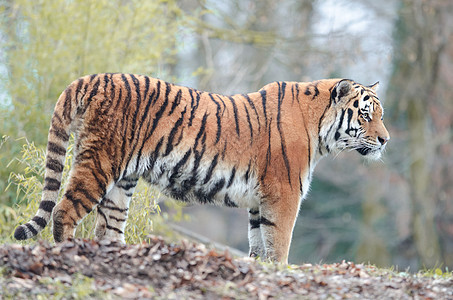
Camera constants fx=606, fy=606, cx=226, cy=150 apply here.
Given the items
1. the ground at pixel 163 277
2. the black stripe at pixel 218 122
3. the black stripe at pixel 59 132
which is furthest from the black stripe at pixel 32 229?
the black stripe at pixel 218 122

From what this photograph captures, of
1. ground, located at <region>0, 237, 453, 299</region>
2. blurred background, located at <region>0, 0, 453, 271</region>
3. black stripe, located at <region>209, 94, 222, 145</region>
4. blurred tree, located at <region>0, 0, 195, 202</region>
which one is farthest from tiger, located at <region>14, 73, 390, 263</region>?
blurred tree, located at <region>0, 0, 195, 202</region>

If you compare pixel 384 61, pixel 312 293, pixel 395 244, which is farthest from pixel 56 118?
pixel 395 244

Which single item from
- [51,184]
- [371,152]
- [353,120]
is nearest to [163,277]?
[51,184]

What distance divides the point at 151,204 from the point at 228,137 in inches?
80.2

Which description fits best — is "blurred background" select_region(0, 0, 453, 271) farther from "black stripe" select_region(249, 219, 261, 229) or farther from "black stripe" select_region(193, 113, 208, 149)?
"black stripe" select_region(249, 219, 261, 229)

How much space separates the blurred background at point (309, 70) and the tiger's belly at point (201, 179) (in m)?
3.00

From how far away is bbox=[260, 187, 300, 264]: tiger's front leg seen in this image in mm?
6602

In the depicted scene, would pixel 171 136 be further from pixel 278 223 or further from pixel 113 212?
pixel 278 223

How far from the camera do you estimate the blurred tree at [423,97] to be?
15.9 m

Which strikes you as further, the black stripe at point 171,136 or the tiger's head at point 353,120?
the tiger's head at point 353,120

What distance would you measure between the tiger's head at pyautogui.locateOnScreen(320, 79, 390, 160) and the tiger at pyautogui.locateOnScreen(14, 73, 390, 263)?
12 millimetres

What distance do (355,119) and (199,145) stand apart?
195cm

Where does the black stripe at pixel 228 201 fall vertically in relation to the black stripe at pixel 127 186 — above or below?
above

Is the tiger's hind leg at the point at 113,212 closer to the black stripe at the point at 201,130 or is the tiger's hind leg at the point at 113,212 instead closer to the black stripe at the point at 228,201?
the black stripe at the point at 201,130
